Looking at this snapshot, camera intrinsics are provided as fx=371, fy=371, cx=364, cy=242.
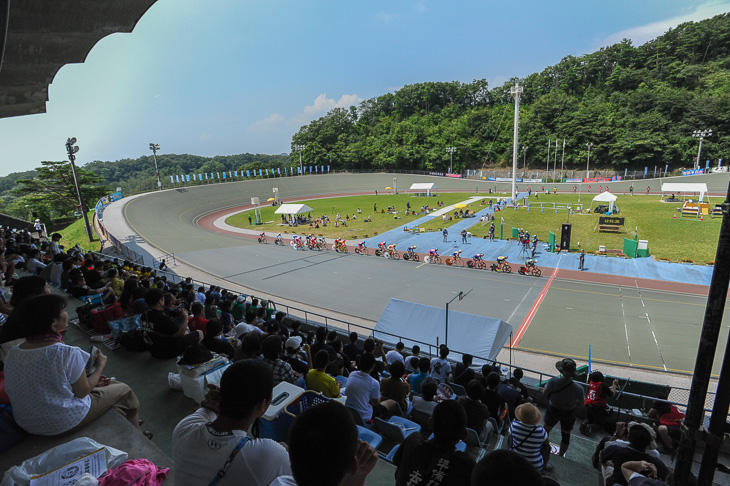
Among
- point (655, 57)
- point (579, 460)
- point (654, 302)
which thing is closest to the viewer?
point (579, 460)

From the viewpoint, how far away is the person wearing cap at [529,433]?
3.78 metres

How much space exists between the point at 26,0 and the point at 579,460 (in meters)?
11.6

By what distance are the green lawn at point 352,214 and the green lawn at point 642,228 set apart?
9.53m

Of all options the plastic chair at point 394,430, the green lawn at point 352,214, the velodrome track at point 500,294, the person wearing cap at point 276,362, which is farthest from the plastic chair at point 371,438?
the green lawn at point 352,214

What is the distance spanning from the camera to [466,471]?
219cm

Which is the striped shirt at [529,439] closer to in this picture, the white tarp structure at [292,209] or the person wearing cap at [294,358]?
the person wearing cap at [294,358]

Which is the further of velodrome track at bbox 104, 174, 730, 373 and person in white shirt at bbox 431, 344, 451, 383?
velodrome track at bbox 104, 174, 730, 373

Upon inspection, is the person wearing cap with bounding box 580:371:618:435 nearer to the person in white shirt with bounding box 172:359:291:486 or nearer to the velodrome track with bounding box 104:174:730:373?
the velodrome track with bounding box 104:174:730:373

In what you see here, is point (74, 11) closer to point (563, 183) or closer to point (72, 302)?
point (72, 302)

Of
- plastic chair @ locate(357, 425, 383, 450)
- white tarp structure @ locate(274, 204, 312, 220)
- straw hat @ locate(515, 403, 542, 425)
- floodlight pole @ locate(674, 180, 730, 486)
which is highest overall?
floodlight pole @ locate(674, 180, 730, 486)

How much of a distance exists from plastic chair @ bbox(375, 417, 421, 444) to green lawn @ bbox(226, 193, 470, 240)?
94.9 ft

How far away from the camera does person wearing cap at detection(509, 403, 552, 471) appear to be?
378 centimetres

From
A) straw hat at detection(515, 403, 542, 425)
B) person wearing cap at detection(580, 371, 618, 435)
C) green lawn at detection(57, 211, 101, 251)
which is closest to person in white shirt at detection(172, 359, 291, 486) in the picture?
straw hat at detection(515, 403, 542, 425)

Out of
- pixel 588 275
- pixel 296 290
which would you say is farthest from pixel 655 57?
pixel 296 290
